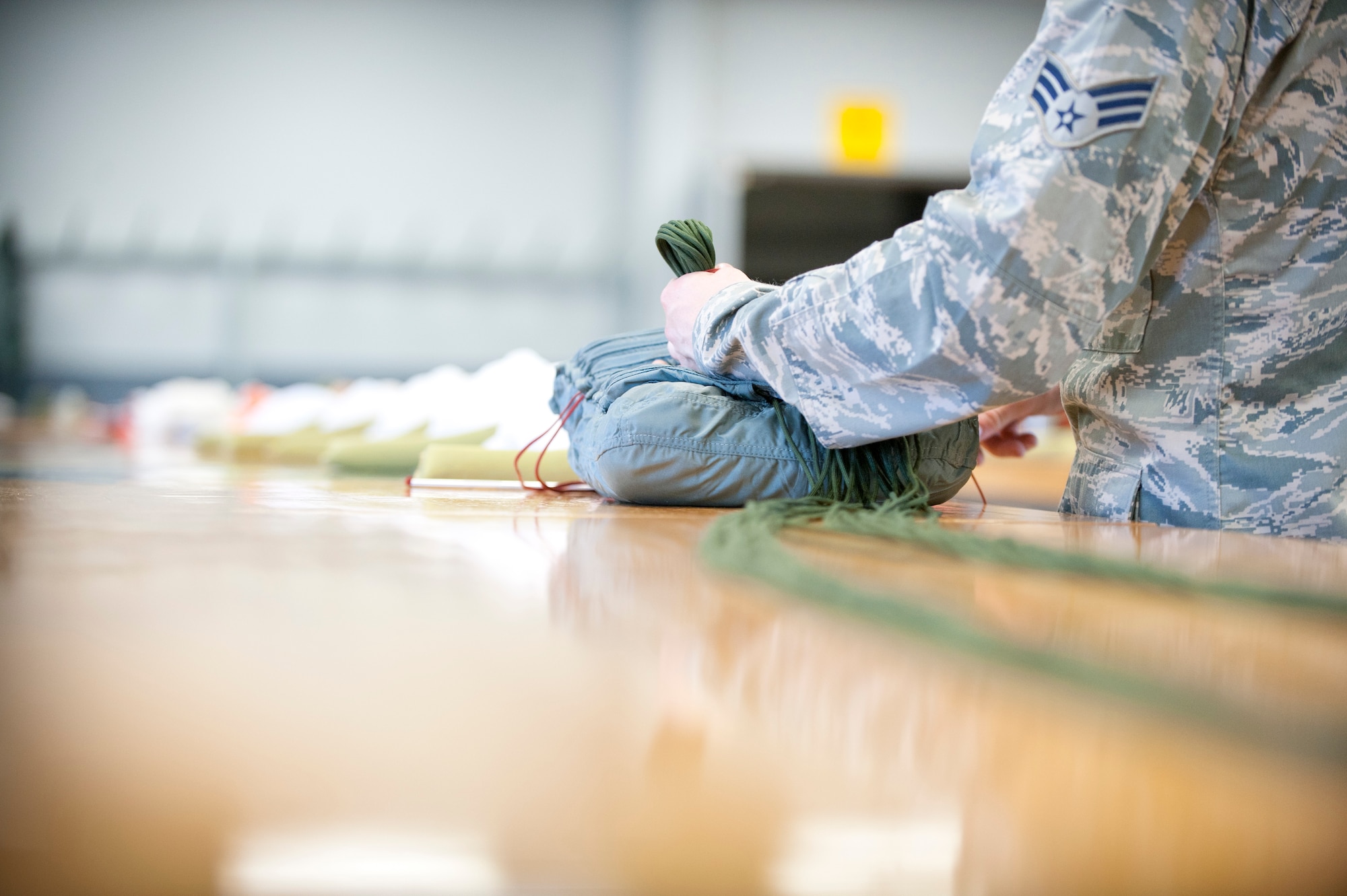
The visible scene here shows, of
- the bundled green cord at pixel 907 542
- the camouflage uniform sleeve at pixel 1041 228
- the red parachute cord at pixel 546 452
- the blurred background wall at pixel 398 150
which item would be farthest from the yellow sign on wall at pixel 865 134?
the camouflage uniform sleeve at pixel 1041 228

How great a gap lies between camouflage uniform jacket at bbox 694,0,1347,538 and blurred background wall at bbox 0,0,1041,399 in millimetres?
3162

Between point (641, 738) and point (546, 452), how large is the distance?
954 millimetres

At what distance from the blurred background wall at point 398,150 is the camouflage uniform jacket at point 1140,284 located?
10.4ft

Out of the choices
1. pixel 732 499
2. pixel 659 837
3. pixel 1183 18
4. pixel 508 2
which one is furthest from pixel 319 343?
pixel 659 837

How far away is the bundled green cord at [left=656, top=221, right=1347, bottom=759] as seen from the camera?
0.30m

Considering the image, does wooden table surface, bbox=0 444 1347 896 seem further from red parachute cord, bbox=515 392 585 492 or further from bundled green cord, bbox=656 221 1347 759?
red parachute cord, bbox=515 392 585 492

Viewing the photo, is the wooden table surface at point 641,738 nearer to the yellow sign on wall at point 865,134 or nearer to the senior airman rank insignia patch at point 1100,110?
the senior airman rank insignia patch at point 1100,110

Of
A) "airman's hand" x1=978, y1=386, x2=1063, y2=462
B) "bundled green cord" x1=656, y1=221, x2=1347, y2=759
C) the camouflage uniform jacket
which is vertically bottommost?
"bundled green cord" x1=656, y1=221, x2=1347, y2=759

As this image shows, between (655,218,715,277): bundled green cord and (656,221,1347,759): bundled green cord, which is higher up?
(655,218,715,277): bundled green cord

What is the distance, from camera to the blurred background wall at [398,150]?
13.1ft

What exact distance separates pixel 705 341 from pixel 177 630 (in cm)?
52

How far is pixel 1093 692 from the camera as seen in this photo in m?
0.31

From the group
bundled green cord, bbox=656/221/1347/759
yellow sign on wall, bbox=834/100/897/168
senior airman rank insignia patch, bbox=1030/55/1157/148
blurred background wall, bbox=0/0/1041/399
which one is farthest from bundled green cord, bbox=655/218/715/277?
yellow sign on wall, bbox=834/100/897/168

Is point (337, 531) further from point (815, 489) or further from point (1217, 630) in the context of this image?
point (1217, 630)
